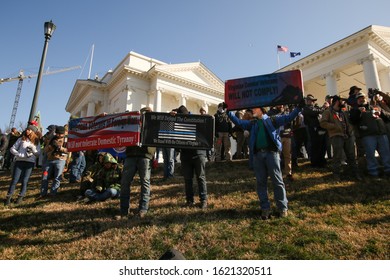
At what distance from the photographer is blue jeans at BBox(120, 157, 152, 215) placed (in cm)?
548

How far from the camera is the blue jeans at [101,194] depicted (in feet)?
22.7

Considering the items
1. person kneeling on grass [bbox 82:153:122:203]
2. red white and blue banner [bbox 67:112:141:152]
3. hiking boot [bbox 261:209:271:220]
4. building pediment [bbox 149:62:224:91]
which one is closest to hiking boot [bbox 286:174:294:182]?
hiking boot [bbox 261:209:271:220]

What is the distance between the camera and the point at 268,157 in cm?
514

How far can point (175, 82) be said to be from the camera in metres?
35.7

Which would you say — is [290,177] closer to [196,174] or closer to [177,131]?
[196,174]

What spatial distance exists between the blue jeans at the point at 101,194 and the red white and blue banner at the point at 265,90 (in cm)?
380

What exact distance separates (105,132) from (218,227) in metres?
3.79

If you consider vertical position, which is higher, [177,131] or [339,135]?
[339,135]

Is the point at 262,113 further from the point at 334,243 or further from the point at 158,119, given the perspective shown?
the point at 334,243

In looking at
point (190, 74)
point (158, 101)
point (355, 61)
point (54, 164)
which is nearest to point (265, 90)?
point (54, 164)

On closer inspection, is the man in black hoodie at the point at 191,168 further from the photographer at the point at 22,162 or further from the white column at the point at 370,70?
the white column at the point at 370,70

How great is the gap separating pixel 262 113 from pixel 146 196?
9.96ft

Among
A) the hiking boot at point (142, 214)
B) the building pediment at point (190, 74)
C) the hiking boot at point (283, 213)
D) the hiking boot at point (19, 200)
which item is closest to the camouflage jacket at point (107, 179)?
the hiking boot at point (19, 200)
